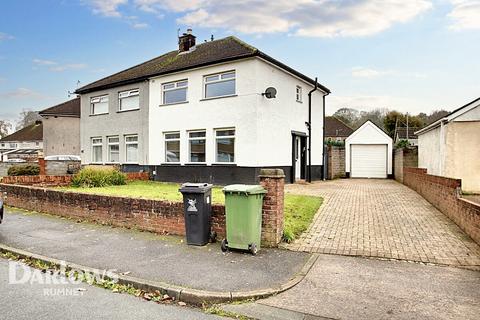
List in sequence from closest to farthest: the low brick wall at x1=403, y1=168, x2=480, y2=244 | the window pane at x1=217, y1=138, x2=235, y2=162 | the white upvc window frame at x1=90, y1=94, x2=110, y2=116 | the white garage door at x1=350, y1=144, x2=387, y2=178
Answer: the low brick wall at x1=403, y1=168, x2=480, y2=244 < the window pane at x1=217, y1=138, x2=235, y2=162 < the white upvc window frame at x1=90, y1=94, x2=110, y2=116 < the white garage door at x1=350, y1=144, x2=387, y2=178

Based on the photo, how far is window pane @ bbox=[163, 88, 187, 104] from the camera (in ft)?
57.5

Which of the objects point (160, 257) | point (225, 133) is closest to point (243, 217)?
point (160, 257)

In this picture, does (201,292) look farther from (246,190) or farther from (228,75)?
(228,75)

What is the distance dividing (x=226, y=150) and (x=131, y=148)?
736 cm

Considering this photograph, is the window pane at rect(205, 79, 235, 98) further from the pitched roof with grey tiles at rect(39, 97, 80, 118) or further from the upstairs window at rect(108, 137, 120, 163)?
the pitched roof with grey tiles at rect(39, 97, 80, 118)

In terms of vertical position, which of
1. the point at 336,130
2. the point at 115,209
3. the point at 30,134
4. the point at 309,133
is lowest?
the point at 115,209

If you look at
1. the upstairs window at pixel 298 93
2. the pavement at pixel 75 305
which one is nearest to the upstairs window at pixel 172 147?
the upstairs window at pixel 298 93

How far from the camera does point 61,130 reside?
3075cm

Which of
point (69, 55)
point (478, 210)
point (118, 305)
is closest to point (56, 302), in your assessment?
point (118, 305)

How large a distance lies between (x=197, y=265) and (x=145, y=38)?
40.3ft

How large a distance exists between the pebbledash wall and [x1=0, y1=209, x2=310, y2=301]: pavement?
273 millimetres

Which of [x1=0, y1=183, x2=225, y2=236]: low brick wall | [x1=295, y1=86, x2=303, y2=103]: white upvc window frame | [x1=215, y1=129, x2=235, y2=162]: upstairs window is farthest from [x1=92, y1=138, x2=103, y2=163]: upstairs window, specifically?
[x1=295, y1=86, x2=303, y2=103]: white upvc window frame

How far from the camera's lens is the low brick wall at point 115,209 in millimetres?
7121

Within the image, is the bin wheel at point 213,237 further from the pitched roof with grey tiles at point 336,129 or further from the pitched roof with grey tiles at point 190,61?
the pitched roof with grey tiles at point 336,129
